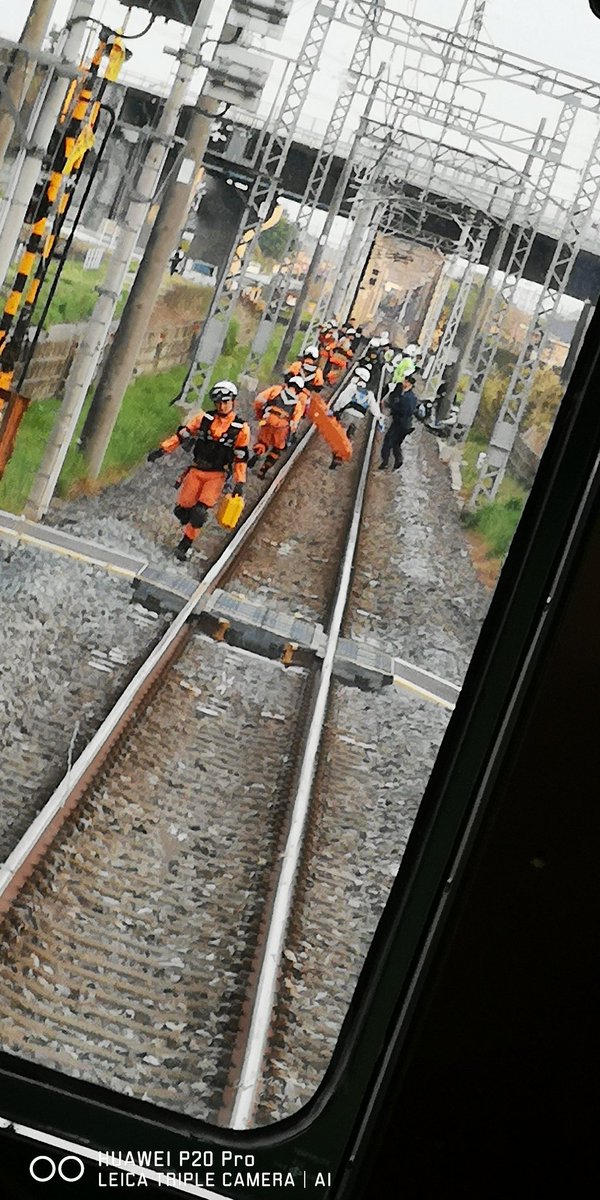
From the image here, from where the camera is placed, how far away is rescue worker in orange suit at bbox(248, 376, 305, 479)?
268 cm

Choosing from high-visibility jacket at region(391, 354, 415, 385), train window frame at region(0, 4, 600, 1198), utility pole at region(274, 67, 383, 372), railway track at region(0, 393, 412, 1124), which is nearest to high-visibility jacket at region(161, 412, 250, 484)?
railway track at region(0, 393, 412, 1124)

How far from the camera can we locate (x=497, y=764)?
8.62ft

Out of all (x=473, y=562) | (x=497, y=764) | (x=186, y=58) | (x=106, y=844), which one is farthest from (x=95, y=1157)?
(x=186, y=58)

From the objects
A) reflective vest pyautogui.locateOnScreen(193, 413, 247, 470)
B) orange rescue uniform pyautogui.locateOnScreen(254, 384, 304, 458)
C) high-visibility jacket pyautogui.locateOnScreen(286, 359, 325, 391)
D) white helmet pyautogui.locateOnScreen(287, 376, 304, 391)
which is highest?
high-visibility jacket pyautogui.locateOnScreen(286, 359, 325, 391)

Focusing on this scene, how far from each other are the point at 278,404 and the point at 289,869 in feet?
3.24

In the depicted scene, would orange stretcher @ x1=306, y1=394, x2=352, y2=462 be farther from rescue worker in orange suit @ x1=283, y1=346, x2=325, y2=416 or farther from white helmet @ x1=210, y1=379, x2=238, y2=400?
white helmet @ x1=210, y1=379, x2=238, y2=400

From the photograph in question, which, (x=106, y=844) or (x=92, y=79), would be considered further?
(x=106, y=844)

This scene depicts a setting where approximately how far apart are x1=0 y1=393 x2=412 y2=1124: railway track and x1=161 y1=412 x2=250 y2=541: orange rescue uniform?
109 millimetres

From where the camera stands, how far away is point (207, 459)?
8.91ft

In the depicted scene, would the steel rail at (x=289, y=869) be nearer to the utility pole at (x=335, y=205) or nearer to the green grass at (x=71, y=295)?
the utility pole at (x=335, y=205)

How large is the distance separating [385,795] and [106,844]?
60cm

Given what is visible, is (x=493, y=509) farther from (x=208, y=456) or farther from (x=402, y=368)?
(x=208, y=456)

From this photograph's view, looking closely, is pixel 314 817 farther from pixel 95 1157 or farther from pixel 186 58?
pixel 186 58

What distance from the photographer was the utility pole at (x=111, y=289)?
250 centimetres
